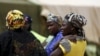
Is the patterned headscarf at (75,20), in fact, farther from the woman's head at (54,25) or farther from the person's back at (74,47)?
the woman's head at (54,25)

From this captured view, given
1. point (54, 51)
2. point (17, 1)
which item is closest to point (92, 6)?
point (17, 1)

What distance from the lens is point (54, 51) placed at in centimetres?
241

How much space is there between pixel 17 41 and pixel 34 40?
16 cm

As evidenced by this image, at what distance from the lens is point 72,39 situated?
94.7 inches

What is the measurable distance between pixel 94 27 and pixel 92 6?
362 mm

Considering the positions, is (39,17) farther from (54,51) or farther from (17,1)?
(54,51)

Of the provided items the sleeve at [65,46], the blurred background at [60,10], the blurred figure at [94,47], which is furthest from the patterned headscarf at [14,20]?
the blurred figure at [94,47]

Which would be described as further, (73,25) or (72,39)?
(73,25)

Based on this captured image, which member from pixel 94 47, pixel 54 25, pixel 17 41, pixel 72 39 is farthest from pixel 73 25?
pixel 94 47

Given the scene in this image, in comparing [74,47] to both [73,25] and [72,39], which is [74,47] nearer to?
[72,39]

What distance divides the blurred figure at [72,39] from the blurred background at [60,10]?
1245mm

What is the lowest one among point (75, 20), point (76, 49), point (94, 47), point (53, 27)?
point (94, 47)

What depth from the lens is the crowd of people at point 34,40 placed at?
2.17 metres

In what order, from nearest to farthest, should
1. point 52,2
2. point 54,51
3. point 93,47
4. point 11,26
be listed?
point 11,26, point 54,51, point 93,47, point 52,2
